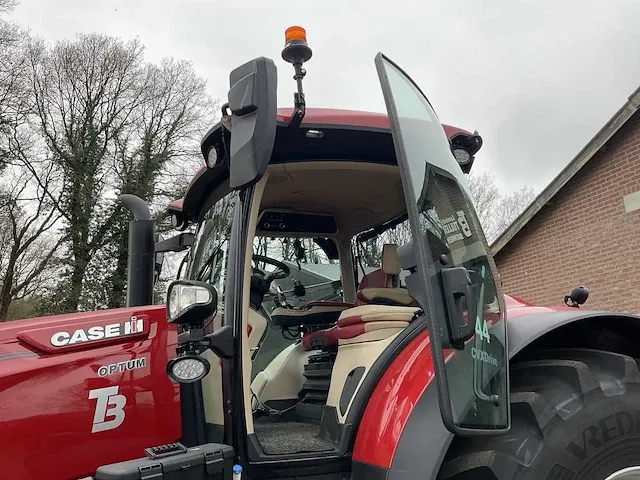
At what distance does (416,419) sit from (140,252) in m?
1.78

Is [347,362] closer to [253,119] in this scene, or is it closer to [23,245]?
[253,119]

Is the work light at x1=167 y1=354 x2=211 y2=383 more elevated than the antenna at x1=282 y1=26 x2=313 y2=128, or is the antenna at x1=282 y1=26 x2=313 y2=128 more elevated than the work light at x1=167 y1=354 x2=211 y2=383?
the antenna at x1=282 y1=26 x2=313 y2=128

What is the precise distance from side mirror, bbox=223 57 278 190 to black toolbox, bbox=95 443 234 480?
0.91 m

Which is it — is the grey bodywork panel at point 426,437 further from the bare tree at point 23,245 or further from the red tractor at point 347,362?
the bare tree at point 23,245

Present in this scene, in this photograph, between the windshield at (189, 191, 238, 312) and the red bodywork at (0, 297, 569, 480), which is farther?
the windshield at (189, 191, 238, 312)

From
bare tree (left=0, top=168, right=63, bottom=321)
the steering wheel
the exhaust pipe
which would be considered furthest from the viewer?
bare tree (left=0, top=168, right=63, bottom=321)

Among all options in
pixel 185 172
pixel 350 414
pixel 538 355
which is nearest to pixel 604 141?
pixel 538 355

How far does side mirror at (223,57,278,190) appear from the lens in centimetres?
184

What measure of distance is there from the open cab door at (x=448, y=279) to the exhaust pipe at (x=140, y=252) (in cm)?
160

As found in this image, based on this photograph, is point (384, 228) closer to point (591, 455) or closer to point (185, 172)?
point (591, 455)

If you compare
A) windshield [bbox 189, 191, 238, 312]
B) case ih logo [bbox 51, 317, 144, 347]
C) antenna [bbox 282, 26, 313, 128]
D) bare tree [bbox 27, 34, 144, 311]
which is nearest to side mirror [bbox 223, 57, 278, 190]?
antenna [bbox 282, 26, 313, 128]

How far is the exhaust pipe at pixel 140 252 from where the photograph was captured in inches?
123

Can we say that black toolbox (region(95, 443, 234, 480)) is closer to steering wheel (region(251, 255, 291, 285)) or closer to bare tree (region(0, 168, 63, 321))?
steering wheel (region(251, 255, 291, 285))

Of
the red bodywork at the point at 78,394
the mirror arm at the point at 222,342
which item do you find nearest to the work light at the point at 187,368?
the mirror arm at the point at 222,342
